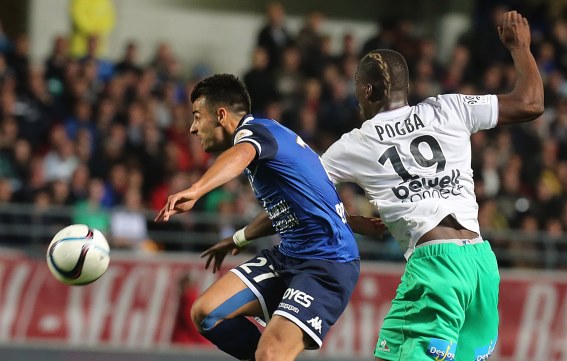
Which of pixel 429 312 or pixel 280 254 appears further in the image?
pixel 280 254

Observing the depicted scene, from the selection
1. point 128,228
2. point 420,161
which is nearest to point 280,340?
point 420,161

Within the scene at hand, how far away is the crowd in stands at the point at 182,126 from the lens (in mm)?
13625

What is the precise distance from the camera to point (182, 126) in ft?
49.3

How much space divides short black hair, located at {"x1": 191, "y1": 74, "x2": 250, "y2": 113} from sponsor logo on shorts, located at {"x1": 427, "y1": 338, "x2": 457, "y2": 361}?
70.9 inches

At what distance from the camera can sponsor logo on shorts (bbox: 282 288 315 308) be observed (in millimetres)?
6539

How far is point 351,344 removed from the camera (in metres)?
13.6

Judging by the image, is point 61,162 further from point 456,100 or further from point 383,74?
point 456,100

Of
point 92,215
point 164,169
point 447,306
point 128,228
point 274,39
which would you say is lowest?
point 128,228

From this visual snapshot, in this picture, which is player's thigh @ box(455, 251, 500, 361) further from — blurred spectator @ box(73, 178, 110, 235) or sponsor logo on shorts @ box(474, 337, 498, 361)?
blurred spectator @ box(73, 178, 110, 235)

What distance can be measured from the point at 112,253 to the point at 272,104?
3.62m

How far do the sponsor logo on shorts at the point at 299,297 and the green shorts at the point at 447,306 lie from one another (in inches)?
20.1

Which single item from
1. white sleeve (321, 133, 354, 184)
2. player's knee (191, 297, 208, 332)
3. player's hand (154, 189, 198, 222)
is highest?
white sleeve (321, 133, 354, 184)

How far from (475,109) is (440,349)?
1.39 metres

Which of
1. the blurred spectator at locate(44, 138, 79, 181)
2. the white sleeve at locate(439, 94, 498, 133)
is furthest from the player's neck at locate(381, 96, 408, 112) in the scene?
the blurred spectator at locate(44, 138, 79, 181)
